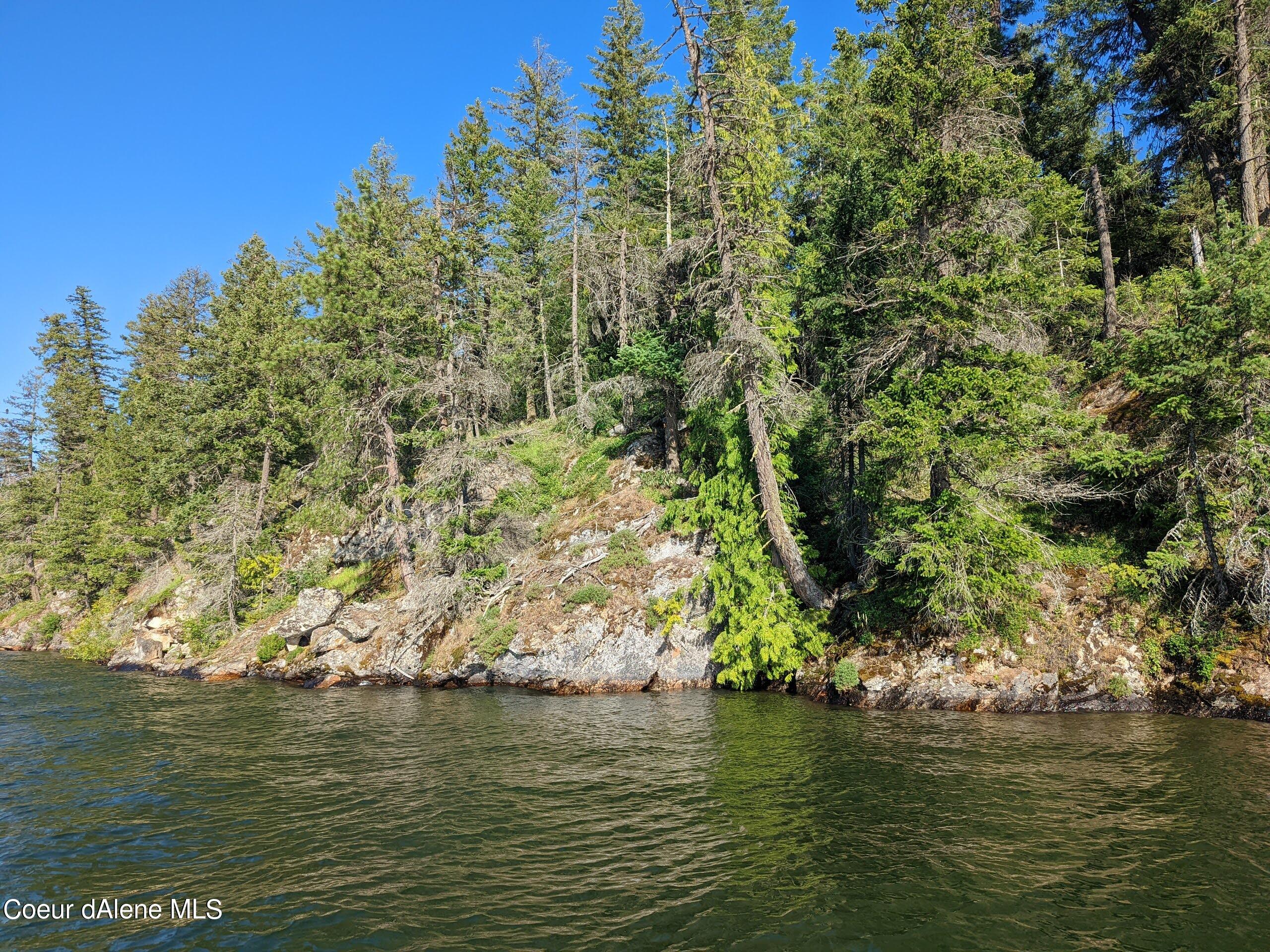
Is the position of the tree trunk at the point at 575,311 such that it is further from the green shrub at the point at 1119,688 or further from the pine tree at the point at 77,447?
the pine tree at the point at 77,447

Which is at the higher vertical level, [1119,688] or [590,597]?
[590,597]

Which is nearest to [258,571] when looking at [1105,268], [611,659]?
[611,659]

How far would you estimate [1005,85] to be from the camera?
1625cm

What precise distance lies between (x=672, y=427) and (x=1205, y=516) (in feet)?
56.0

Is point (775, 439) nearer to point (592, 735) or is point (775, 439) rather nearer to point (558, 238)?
point (592, 735)

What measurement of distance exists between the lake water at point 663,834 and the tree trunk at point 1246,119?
59.2 feet

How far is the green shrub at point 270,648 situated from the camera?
2575 cm

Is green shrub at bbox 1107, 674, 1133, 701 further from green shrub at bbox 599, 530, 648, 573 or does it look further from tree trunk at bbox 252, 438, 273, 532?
tree trunk at bbox 252, 438, 273, 532

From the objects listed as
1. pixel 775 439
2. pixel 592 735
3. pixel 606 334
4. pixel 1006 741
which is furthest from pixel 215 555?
pixel 1006 741

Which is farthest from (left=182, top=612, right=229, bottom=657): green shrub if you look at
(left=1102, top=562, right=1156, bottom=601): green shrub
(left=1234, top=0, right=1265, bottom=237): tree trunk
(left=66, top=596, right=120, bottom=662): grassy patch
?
(left=1234, top=0, right=1265, bottom=237): tree trunk

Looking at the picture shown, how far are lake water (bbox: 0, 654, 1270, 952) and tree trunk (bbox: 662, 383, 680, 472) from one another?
12.6 metres

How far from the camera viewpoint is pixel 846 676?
16.7 m

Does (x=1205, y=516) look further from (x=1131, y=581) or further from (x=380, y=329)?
(x=380, y=329)

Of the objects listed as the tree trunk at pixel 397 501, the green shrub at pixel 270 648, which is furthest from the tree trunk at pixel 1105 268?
the green shrub at pixel 270 648
